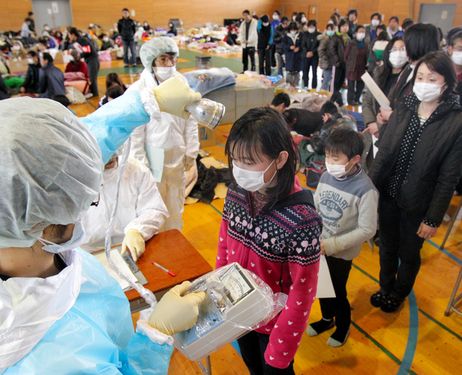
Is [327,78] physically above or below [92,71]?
below

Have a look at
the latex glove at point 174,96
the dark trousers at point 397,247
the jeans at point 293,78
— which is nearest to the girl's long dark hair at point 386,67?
the dark trousers at point 397,247

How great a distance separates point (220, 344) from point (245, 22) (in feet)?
32.6

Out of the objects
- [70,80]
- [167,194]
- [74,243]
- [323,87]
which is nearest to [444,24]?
[323,87]

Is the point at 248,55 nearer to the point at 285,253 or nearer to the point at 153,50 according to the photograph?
the point at 153,50

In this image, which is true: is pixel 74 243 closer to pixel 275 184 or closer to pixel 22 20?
pixel 275 184

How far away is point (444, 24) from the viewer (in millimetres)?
11867

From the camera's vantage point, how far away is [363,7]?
14.1 m

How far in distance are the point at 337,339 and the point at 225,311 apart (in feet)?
5.01

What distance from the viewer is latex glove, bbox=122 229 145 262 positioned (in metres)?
1.89

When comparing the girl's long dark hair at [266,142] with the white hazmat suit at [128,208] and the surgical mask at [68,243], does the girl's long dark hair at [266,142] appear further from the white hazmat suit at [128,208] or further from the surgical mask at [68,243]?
the white hazmat suit at [128,208]

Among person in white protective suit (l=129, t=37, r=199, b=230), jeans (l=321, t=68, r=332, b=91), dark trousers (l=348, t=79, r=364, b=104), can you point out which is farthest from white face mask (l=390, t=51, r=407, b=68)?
jeans (l=321, t=68, r=332, b=91)

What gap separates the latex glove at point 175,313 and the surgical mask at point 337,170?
123 cm

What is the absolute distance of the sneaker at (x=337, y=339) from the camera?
2301 mm

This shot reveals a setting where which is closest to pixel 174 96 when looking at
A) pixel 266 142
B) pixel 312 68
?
pixel 266 142
